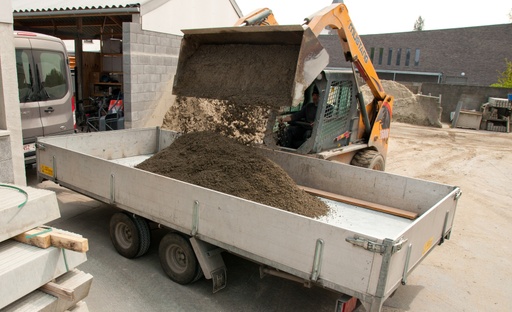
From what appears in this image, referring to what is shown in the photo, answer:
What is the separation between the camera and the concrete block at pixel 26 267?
2.45m

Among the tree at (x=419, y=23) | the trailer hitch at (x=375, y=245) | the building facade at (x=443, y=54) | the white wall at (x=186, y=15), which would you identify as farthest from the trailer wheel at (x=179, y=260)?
the tree at (x=419, y=23)

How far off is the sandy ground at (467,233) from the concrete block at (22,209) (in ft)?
10.7

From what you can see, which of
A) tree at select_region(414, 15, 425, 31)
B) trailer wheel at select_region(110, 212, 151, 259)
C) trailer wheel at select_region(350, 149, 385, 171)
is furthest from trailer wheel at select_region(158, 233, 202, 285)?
tree at select_region(414, 15, 425, 31)

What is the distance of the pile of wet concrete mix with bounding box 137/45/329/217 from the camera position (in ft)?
14.7

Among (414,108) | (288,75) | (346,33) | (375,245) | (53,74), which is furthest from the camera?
(414,108)

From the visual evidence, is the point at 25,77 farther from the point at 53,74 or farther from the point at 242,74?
the point at 242,74

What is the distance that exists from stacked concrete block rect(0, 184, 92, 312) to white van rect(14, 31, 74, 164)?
4657mm

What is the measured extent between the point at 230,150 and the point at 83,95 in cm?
919

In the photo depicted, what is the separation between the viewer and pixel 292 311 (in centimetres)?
404

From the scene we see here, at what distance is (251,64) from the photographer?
226 inches

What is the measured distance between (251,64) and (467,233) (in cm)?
419

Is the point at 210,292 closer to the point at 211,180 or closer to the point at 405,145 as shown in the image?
the point at 211,180

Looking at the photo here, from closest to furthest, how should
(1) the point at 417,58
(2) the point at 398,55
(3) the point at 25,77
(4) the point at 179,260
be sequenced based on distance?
(4) the point at 179,260, (3) the point at 25,77, (1) the point at 417,58, (2) the point at 398,55

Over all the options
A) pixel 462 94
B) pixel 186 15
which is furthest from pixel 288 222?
pixel 462 94
